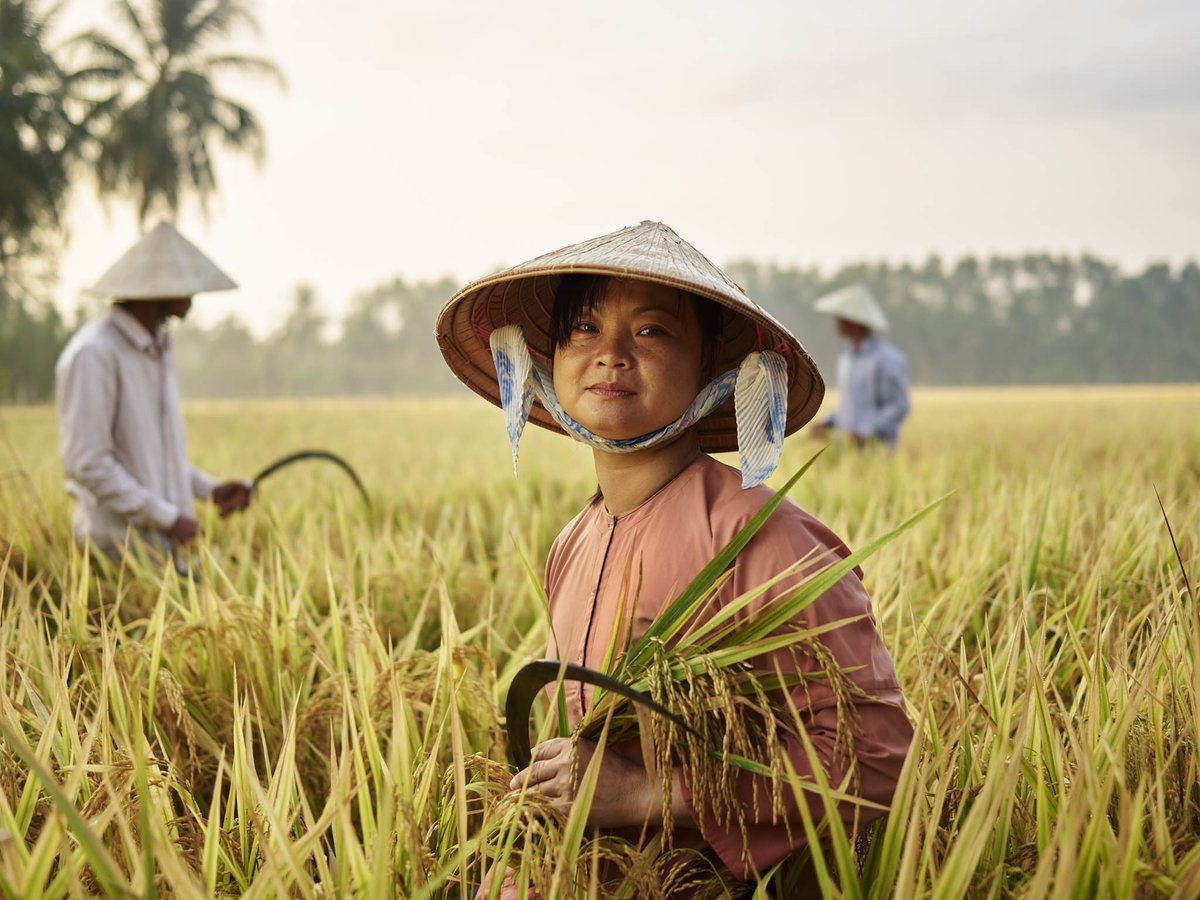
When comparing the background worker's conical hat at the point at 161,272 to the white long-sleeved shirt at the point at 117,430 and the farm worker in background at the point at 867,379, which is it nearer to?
the white long-sleeved shirt at the point at 117,430

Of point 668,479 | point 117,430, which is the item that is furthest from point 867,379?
point 668,479

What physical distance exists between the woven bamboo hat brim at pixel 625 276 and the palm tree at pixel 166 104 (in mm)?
25706

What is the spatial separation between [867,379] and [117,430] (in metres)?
4.67

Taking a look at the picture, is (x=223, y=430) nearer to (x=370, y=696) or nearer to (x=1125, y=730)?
(x=370, y=696)

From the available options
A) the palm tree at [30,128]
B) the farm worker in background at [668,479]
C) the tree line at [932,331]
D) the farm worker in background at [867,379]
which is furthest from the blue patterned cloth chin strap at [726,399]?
the tree line at [932,331]

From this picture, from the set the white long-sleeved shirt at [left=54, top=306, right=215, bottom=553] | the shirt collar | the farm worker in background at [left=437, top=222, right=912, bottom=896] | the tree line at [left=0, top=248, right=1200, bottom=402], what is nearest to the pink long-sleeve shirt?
the farm worker in background at [left=437, top=222, right=912, bottom=896]

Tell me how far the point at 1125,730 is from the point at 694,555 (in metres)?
0.60

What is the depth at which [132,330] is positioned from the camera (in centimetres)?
346

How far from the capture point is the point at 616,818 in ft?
3.88

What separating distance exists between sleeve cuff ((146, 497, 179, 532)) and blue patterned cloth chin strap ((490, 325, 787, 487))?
7.74ft

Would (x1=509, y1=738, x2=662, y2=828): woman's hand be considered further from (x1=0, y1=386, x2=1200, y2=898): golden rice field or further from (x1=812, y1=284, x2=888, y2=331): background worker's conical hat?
(x1=812, y1=284, x2=888, y2=331): background worker's conical hat

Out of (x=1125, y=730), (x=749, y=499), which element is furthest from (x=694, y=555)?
(x=1125, y=730)

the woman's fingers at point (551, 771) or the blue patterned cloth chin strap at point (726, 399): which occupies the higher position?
the blue patterned cloth chin strap at point (726, 399)

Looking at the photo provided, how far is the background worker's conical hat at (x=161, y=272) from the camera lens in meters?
3.36
